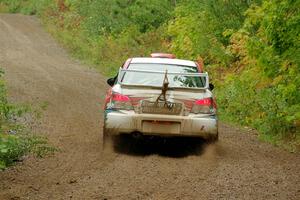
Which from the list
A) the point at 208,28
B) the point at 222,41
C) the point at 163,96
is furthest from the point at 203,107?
the point at 208,28

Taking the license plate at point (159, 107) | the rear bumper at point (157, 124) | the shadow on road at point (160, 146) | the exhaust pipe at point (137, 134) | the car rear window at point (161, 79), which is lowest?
the shadow on road at point (160, 146)

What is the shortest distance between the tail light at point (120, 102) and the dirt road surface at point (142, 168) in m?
0.82

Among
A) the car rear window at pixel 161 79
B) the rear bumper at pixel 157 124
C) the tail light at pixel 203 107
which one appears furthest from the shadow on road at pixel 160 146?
the car rear window at pixel 161 79

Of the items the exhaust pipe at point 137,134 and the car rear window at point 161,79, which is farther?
the car rear window at point 161,79

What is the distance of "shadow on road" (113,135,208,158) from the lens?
1115 centimetres

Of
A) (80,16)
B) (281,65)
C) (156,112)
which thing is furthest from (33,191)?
(80,16)

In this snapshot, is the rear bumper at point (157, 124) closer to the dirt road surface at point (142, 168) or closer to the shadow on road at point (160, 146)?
the shadow on road at point (160, 146)

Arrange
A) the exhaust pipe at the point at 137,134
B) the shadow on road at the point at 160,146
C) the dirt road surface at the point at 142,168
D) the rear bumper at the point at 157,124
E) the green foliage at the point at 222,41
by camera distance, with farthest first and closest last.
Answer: the green foliage at the point at 222,41 → the shadow on road at the point at 160,146 → the exhaust pipe at the point at 137,134 → the rear bumper at the point at 157,124 → the dirt road surface at the point at 142,168

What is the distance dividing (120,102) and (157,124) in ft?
2.36

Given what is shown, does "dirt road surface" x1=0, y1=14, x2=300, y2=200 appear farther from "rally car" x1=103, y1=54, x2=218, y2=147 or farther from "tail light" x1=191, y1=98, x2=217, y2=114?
"tail light" x1=191, y1=98, x2=217, y2=114

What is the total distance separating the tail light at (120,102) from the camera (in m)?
10.6

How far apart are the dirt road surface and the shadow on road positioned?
0.7 inches

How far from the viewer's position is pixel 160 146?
12.0 metres

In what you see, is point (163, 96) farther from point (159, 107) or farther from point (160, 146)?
point (160, 146)
